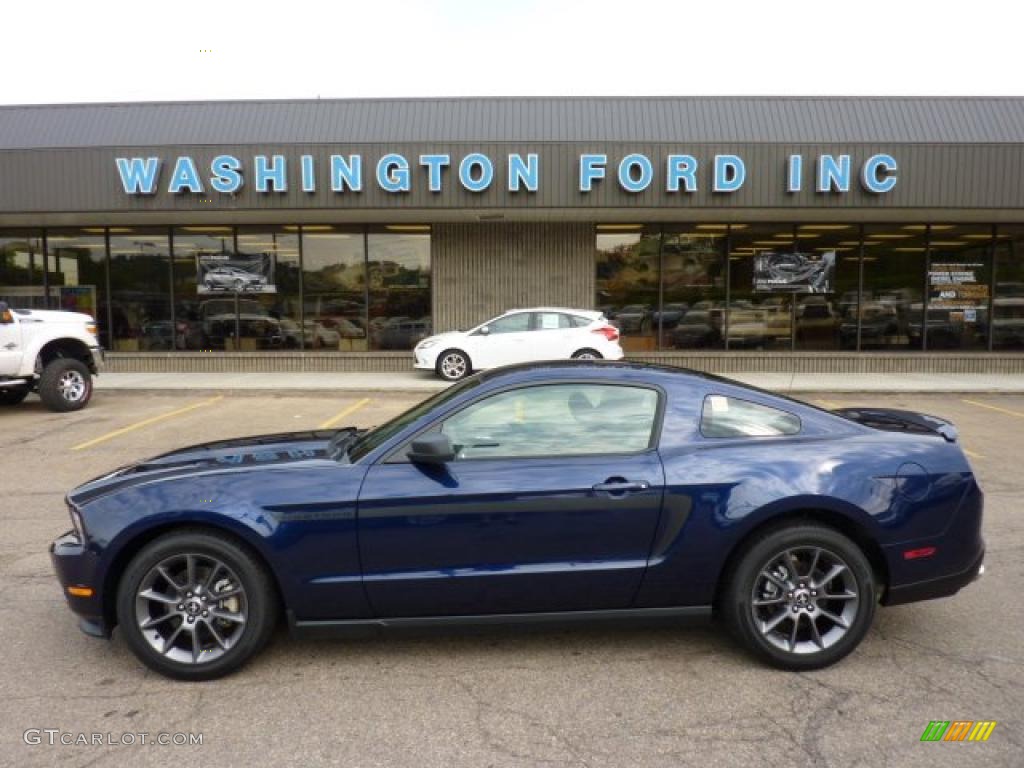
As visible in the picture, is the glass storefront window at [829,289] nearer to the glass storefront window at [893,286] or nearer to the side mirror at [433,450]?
the glass storefront window at [893,286]

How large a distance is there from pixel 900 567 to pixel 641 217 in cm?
1369

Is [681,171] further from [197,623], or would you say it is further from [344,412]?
[197,623]

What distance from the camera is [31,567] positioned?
511 cm

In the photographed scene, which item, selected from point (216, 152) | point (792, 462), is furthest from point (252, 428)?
point (792, 462)

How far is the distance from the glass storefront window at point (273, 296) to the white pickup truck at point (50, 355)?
540 cm

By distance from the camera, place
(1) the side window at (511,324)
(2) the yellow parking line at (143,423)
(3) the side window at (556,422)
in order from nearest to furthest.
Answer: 1. (3) the side window at (556,422)
2. (2) the yellow parking line at (143,423)
3. (1) the side window at (511,324)

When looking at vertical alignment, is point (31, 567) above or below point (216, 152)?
below

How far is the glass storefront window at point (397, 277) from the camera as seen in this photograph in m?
17.7

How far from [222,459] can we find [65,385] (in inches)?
384


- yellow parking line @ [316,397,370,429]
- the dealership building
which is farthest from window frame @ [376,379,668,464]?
the dealership building

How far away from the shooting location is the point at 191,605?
11.6ft

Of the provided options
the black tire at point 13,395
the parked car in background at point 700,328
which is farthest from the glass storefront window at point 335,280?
the parked car in background at point 700,328

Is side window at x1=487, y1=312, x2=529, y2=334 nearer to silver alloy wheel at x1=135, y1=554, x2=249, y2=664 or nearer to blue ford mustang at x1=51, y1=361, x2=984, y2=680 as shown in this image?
blue ford mustang at x1=51, y1=361, x2=984, y2=680

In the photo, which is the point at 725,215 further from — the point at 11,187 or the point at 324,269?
the point at 11,187
